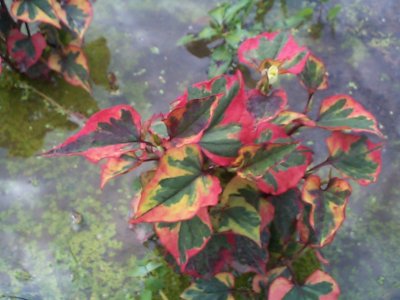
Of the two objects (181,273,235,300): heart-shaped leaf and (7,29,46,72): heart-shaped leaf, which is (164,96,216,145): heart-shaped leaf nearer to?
(181,273,235,300): heart-shaped leaf

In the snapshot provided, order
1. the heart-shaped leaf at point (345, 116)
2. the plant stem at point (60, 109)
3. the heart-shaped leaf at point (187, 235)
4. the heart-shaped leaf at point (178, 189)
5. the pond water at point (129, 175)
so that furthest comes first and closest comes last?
the plant stem at point (60, 109), the pond water at point (129, 175), the heart-shaped leaf at point (345, 116), the heart-shaped leaf at point (187, 235), the heart-shaped leaf at point (178, 189)

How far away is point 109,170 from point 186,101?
28cm

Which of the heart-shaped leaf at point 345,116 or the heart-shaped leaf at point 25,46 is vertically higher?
the heart-shaped leaf at point 345,116

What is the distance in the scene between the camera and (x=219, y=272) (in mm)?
1434

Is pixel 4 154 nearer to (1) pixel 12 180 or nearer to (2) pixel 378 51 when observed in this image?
(1) pixel 12 180

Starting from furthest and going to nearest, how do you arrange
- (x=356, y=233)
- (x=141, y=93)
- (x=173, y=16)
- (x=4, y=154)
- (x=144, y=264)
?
(x=173, y=16) → (x=141, y=93) → (x=4, y=154) → (x=356, y=233) → (x=144, y=264)

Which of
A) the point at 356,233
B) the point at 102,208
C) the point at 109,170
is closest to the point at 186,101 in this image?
the point at 109,170

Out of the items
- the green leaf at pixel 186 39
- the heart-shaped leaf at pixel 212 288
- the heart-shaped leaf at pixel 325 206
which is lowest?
the heart-shaped leaf at pixel 212 288

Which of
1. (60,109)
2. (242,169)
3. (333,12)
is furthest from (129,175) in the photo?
(333,12)

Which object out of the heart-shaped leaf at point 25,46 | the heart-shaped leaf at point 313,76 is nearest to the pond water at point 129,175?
the heart-shaped leaf at point 25,46

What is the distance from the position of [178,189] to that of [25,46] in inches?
38.4

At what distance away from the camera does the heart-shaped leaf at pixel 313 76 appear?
140 centimetres

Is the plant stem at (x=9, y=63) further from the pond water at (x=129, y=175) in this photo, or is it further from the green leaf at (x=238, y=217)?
the green leaf at (x=238, y=217)

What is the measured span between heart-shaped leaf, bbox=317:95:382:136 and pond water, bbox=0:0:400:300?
452 millimetres
